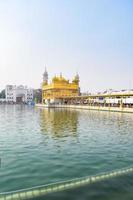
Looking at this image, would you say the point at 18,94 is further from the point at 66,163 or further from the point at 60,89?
the point at 66,163

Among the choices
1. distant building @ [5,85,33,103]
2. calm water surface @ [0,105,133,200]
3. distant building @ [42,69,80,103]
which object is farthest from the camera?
distant building @ [5,85,33,103]

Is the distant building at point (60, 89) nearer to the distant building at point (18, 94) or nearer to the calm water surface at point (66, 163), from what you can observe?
the distant building at point (18, 94)

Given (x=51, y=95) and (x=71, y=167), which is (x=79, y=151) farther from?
(x=51, y=95)

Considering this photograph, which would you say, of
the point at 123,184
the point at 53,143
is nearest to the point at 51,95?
the point at 53,143

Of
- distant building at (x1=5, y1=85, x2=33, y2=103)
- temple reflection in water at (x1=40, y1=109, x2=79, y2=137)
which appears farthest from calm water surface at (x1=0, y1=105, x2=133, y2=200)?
distant building at (x1=5, y1=85, x2=33, y2=103)

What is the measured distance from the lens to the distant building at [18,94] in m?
179

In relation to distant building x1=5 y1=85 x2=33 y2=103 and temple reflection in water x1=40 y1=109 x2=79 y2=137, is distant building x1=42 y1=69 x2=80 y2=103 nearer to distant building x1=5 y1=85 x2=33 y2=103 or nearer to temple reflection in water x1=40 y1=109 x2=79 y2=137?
distant building x1=5 y1=85 x2=33 y2=103

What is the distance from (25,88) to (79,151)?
170524 millimetres

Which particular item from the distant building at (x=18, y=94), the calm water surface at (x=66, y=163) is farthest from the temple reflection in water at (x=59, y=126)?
the distant building at (x=18, y=94)

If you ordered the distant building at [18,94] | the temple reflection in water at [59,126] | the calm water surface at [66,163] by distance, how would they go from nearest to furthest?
the calm water surface at [66,163] < the temple reflection in water at [59,126] < the distant building at [18,94]

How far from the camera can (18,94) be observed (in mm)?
179375

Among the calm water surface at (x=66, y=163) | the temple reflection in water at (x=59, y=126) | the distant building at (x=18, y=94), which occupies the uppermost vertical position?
the distant building at (x=18, y=94)

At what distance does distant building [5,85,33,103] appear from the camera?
586ft

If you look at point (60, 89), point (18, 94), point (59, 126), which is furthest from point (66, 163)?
point (18, 94)
